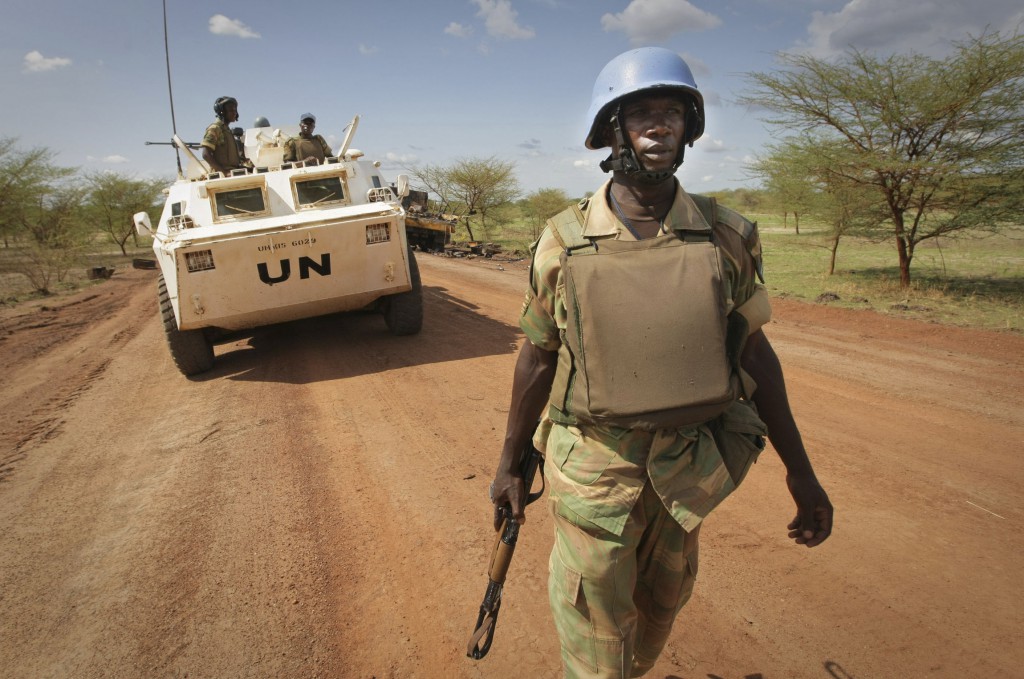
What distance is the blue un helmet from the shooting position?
1.44 meters

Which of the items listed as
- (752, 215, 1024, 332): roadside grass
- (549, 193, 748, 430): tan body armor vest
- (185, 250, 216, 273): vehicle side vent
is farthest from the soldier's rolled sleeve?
(752, 215, 1024, 332): roadside grass

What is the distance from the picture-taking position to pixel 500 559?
1.73 m

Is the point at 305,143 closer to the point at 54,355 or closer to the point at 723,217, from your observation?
the point at 54,355

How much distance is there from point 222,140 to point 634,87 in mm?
7054

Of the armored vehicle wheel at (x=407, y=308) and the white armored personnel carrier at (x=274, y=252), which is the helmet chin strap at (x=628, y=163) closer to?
the white armored personnel carrier at (x=274, y=252)

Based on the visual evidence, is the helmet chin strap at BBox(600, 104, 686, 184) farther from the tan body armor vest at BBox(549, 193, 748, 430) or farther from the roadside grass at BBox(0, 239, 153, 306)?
Answer: the roadside grass at BBox(0, 239, 153, 306)

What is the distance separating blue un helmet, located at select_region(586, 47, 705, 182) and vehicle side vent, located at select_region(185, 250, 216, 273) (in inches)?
177

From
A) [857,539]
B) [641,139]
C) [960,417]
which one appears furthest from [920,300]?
[641,139]

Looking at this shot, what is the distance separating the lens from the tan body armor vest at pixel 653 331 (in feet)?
4.38

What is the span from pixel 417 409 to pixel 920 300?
784 centimetres

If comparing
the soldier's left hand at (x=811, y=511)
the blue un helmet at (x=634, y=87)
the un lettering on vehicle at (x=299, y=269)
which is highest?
the blue un helmet at (x=634, y=87)

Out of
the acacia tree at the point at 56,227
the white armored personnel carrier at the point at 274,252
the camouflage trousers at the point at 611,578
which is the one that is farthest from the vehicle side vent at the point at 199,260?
the acacia tree at the point at 56,227

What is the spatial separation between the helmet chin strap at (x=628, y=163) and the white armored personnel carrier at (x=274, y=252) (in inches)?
171

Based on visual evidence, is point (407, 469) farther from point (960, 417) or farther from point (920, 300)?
point (920, 300)
